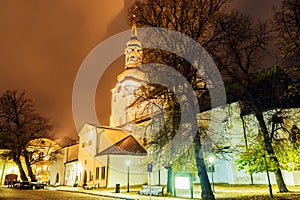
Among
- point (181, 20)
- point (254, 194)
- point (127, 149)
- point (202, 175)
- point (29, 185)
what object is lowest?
point (29, 185)

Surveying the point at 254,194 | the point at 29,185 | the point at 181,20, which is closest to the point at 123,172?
the point at 29,185

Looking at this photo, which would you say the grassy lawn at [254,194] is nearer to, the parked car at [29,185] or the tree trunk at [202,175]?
the tree trunk at [202,175]

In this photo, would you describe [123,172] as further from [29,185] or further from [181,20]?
[181,20]

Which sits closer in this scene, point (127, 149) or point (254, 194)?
point (254, 194)

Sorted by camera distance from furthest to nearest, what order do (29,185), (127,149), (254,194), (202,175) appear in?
1. (127,149)
2. (29,185)
3. (254,194)
4. (202,175)

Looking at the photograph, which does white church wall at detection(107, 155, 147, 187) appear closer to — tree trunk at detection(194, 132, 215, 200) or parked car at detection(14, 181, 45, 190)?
parked car at detection(14, 181, 45, 190)

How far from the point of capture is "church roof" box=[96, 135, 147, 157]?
118 ft

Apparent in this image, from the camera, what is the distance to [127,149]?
1458 inches

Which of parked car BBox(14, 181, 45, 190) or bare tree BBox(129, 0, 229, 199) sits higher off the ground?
bare tree BBox(129, 0, 229, 199)

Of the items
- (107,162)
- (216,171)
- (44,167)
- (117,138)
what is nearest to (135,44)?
(117,138)

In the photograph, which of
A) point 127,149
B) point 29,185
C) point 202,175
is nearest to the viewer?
point 202,175

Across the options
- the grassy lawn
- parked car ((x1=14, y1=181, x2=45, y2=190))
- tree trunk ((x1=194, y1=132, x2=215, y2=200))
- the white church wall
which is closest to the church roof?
the white church wall

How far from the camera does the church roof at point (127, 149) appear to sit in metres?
36.0

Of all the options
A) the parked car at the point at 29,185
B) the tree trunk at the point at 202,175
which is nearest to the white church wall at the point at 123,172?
the parked car at the point at 29,185
